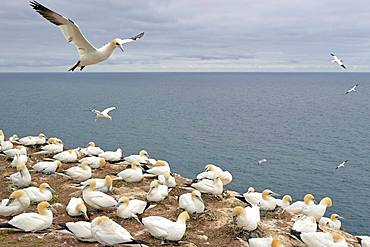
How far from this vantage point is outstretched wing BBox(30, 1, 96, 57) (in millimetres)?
10844

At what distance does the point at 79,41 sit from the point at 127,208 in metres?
4.98

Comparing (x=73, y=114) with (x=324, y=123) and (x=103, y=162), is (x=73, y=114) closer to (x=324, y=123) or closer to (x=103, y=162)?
(x=324, y=123)

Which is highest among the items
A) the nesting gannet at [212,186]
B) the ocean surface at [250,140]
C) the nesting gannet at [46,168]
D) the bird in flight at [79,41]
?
the bird in flight at [79,41]

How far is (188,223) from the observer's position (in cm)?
1313

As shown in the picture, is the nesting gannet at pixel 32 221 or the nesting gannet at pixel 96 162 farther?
the nesting gannet at pixel 96 162

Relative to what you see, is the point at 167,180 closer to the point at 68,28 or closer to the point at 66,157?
the point at 66,157

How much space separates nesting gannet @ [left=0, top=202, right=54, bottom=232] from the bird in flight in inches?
158

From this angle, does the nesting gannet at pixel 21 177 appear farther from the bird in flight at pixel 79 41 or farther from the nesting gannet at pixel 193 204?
the nesting gannet at pixel 193 204

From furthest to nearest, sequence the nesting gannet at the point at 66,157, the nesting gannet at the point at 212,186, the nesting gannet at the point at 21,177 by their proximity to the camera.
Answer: the nesting gannet at the point at 66,157 → the nesting gannet at the point at 21,177 → the nesting gannet at the point at 212,186

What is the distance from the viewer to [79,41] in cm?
1195

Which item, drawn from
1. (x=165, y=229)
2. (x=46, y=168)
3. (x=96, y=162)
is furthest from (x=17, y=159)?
Result: (x=165, y=229)

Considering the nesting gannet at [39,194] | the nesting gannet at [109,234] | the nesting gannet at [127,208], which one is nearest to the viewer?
the nesting gannet at [109,234]

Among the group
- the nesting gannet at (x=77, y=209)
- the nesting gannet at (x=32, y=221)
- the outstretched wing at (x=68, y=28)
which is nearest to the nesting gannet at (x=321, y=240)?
the nesting gannet at (x=77, y=209)

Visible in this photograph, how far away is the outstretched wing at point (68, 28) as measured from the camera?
10.8 meters
